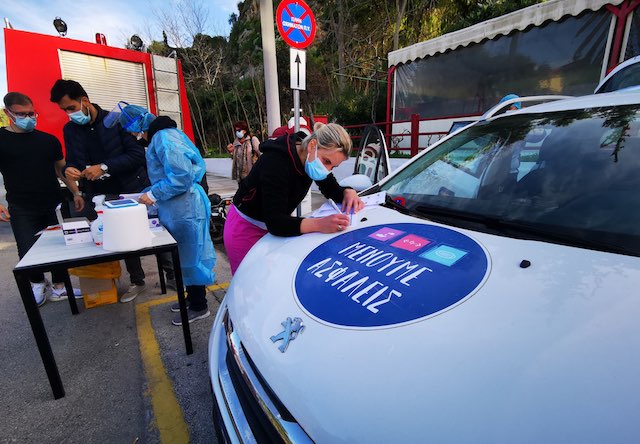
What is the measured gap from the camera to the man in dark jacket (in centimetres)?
282

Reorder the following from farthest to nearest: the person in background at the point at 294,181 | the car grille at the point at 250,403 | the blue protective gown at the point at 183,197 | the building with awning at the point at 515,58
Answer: the building with awning at the point at 515,58 < the blue protective gown at the point at 183,197 < the person in background at the point at 294,181 < the car grille at the point at 250,403

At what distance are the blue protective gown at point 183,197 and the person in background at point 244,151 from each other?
2.67 meters

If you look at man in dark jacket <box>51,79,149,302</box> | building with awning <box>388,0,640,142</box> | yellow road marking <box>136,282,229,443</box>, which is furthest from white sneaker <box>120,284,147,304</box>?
building with awning <box>388,0,640,142</box>

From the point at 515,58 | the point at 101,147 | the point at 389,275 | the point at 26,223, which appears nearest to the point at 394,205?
the point at 389,275

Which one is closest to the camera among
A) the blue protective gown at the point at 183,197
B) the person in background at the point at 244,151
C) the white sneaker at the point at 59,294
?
the blue protective gown at the point at 183,197

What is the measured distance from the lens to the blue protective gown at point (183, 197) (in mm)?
2379

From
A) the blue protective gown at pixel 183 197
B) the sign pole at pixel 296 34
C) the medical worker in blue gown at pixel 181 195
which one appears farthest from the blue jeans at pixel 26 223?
the sign pole at pixel 296 34

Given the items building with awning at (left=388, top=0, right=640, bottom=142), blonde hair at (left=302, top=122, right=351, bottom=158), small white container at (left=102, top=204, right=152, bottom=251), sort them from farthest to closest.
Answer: building with awning at (left=388, top=0, right=640, bottom=142) < small white container at (left=102, top=204, right=152, bottom=251) < blonde hair at (left=302, top=122, right=351, bottom=158)

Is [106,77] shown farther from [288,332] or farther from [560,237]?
[560,237]

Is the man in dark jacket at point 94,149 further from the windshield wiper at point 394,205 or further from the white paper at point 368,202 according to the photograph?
the windshield wiper at point 394,205

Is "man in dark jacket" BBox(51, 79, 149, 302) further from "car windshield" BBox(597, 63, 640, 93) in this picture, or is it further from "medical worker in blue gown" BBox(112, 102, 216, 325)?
"car windshield" BBox(597, 63, 640, 93)

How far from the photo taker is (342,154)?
1797 millimetres

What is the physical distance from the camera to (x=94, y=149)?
3.03 metres

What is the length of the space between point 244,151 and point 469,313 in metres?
4.94
